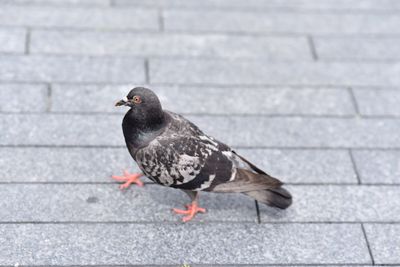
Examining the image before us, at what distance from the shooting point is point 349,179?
655 centimetres

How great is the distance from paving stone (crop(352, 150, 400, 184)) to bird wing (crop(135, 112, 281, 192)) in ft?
3.87

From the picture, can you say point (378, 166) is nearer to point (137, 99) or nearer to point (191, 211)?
point (191, 211)

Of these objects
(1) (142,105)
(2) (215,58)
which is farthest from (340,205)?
(2) (215,58)

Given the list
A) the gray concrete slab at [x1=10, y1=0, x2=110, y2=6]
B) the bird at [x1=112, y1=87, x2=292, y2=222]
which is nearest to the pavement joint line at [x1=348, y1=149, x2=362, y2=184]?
the bird at [x1=112, y1=87, x2=292, y2=222]

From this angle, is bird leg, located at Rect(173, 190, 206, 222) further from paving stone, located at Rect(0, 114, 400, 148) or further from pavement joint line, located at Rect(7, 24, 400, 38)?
pavement joint line, located at Rect(7, 24, 400, 38)

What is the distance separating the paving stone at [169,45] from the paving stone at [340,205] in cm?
218

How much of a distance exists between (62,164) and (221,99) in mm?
1913

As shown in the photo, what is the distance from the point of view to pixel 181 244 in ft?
19.0

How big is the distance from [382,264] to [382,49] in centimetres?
336

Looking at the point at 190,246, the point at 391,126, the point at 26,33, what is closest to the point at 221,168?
the point at 190,246

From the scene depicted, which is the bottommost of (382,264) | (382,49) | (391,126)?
(382,264)

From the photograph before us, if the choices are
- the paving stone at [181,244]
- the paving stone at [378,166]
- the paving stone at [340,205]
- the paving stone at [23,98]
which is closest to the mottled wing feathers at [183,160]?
the paving stone at [181,244]

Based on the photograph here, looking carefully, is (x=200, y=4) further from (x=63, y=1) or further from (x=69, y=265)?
(x=69, y=265)

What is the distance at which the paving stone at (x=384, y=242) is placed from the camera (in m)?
5.83
